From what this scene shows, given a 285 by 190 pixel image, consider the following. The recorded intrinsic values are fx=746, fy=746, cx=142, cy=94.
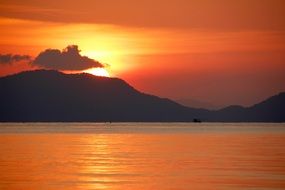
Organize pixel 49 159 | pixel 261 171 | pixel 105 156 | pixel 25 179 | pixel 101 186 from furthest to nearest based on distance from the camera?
pixel 105 156 < pixel 49 159 < pixel 261 171 < pixel 25 179 < pixel 101 186

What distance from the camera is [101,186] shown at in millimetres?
38531

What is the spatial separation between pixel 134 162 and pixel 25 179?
14416 millimetres

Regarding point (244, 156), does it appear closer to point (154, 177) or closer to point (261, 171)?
point (261, 171)

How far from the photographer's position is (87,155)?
62906 mm

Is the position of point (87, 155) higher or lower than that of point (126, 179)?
higher

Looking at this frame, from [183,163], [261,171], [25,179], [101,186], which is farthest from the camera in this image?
[183,163]

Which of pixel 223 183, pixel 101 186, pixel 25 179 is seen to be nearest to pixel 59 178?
pixel 25 179

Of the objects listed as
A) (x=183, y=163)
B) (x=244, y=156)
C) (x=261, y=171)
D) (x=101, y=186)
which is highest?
(x=244, y=156)

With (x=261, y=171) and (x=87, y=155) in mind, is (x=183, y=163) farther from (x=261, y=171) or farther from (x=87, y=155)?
(x=87, y=155)

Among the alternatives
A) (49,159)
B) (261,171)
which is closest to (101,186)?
(261,171)

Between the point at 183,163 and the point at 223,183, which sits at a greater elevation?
the point at 183,163

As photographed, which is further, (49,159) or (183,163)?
(49,159)

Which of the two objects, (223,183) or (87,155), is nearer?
(223,183)

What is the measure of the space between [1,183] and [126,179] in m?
7.11
